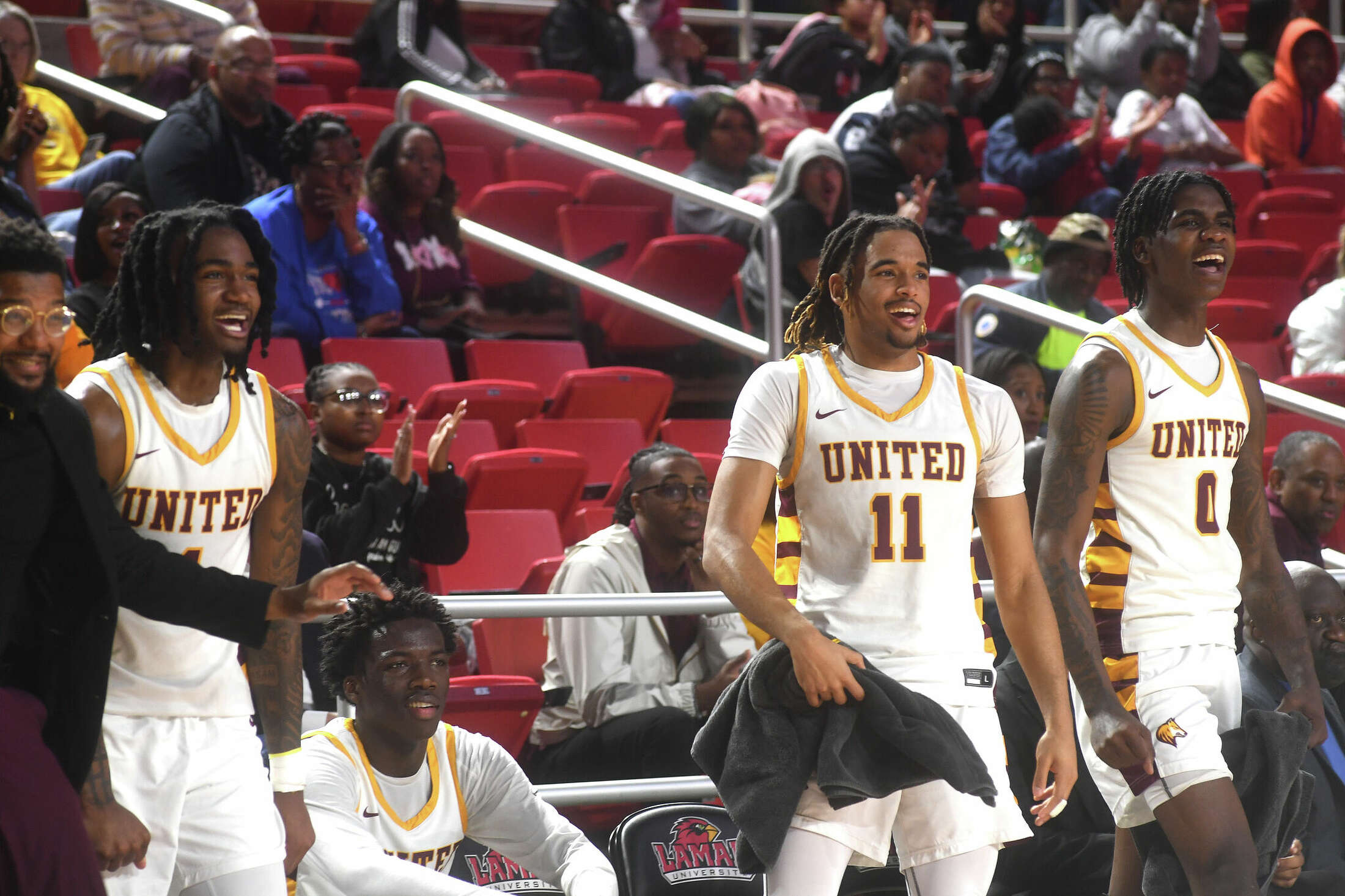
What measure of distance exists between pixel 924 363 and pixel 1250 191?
8.47 m

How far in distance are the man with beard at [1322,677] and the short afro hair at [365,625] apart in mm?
2067

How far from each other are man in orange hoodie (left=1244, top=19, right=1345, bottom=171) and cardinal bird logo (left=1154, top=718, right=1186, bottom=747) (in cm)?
899

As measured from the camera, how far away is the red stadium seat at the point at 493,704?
4.69m

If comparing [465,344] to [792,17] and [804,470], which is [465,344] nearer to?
[804,470]

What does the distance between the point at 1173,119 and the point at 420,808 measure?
29.0 ft

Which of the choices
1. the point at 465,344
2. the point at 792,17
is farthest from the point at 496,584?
the point at 792,17

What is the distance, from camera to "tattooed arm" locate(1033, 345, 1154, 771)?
3639mm

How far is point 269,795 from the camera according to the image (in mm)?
3260

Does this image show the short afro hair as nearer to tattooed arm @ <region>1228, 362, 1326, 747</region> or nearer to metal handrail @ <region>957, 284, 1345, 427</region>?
tattooed arm @ <region>1228, 362, 1326, 747</region>

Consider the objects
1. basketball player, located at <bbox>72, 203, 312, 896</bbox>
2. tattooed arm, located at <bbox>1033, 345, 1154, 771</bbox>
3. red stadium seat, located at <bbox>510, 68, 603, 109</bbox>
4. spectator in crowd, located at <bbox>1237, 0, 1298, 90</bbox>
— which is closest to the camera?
basketball player, located at <bbox>72, 203, 312, 896</bbox>

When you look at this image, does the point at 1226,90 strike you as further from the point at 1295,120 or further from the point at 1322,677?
the point at 1322,677

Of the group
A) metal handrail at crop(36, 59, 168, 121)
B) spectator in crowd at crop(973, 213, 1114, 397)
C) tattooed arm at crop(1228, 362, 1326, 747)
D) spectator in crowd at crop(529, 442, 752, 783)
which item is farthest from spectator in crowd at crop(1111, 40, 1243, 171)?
tattooed arm at crop(1228, 362, 1326, 747)

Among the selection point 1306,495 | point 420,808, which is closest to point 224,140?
point 420,808

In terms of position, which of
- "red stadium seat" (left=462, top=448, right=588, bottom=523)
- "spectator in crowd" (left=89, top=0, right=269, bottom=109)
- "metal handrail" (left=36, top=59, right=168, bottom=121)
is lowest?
"red stadium seat" (left=462, top=448, right=588, bottom=523)
